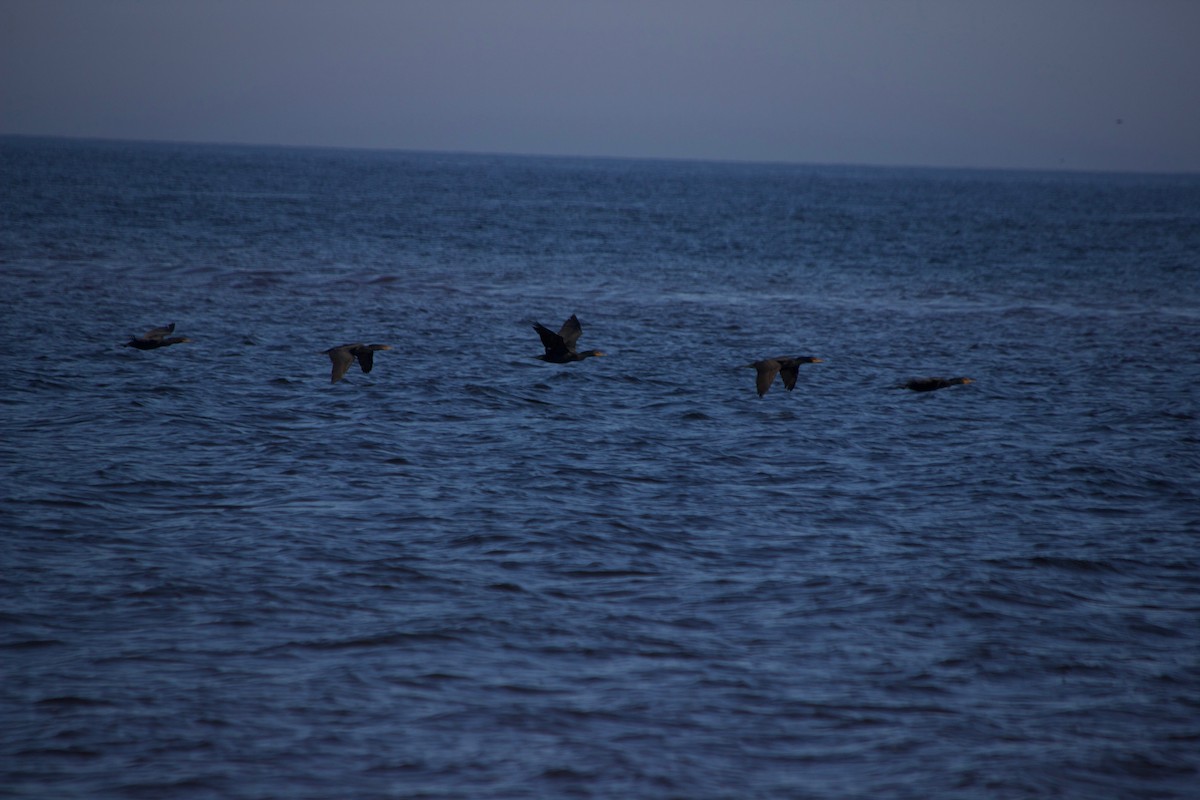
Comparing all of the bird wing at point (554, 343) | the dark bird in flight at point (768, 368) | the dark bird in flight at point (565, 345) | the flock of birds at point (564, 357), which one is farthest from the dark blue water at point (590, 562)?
the bird wing at point (554, 343)

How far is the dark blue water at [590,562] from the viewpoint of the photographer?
7230 millimetres

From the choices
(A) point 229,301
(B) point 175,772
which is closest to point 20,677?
A: (B) point 175,772

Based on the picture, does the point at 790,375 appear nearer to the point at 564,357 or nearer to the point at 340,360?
the point at 564,357

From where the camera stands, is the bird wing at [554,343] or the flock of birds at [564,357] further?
the bird wing at [554,343]

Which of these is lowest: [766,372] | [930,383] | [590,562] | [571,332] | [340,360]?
[590,562]

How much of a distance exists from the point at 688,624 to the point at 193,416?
986cm

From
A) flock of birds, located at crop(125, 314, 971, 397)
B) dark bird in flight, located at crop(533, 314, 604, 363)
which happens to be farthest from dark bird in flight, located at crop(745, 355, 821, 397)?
dark bird in flight, located at crop(533, 314, 604, 363)

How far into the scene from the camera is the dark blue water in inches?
285

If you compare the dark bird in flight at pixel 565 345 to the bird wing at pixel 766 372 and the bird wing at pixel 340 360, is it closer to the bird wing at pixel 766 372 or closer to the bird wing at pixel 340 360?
the bird wing at pixel 766 372

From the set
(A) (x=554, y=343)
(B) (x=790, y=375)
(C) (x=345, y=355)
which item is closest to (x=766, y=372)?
(B) (x=790, y=375)

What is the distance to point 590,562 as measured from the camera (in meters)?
10.6

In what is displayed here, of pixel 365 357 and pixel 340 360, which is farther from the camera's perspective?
pixel 365 357

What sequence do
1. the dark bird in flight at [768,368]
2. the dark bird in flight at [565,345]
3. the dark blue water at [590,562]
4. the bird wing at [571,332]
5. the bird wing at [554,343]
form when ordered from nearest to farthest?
the dark blue water at [590,562] → the dark bird in flight at [768,368] → the bird wing at [554,343] → the dark bird in flight at [565,345] → the bird wing at [571,332]

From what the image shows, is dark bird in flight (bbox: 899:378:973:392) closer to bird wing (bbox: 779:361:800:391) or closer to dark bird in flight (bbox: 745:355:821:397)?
bird wing (bbox: 779:361:800:391)
